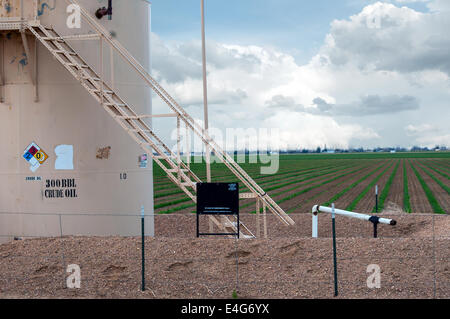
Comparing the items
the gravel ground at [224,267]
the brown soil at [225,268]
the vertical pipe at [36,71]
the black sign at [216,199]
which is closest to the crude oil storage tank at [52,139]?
the vertical pipe at [36,71]

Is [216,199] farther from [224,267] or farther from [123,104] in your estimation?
[123,104]

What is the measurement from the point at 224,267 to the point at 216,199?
2.35 meters

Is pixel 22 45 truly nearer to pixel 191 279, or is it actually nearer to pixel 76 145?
pixel 76 145

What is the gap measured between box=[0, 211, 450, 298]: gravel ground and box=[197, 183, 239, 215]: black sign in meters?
0.94

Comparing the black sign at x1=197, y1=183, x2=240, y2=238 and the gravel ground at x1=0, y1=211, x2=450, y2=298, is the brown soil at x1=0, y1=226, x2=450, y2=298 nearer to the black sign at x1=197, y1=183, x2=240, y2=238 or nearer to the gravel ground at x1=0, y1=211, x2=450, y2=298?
the gravel ground at x1=0, y1=211, x2=450, y2=298

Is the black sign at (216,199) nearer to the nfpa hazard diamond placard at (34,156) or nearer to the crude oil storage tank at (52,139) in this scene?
the crude oil storage tank at (52,139)

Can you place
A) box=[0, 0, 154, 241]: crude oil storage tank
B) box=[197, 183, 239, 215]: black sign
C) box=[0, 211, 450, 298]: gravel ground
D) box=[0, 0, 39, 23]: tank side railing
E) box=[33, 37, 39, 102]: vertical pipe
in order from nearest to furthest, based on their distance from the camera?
box=[0, 211, 450, 298]: gravel ground
box=[197, 183, 239, 215]: black sign
box=[0, 0, 39, 23]: tank side railing
box=[33, 37, 39, 102]: vertical pipe
box=[0, 0, 154, 241]: crude oil storage tank

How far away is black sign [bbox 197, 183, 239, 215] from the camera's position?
12781 mm

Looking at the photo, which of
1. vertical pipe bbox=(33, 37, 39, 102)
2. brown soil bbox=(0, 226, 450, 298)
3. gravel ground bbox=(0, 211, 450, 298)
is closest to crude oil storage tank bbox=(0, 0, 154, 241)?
vertical pipe bbox=(33, 37, 39, 102)

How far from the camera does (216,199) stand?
42.3 ft

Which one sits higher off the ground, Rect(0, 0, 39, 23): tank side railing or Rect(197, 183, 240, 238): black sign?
Rect(0, 0, 39, 23): tank side railing

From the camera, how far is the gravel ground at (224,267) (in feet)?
32.7

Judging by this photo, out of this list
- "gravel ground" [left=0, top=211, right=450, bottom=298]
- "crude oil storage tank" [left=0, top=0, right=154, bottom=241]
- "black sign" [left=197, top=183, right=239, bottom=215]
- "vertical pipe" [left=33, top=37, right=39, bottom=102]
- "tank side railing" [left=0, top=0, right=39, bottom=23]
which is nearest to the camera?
"gravel ground" [left=0, top=211, right=450, bottom=298]

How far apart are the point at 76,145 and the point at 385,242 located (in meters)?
9.38
